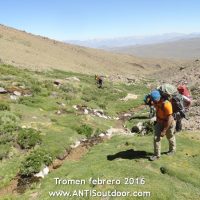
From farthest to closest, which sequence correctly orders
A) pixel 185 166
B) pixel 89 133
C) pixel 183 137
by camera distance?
pixel 89 133 → pixel 183 137 → pixel 185 166

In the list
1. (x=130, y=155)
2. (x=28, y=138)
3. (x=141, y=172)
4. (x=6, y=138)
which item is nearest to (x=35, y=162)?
(x=28, y=138)

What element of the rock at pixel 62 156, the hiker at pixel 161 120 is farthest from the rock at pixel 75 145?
the hiker at pixel 161 120

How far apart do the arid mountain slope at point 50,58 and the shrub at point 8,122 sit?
38.0 m

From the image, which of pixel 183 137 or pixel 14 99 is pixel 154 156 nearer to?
pixel 183 137

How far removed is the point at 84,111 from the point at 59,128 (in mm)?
7351

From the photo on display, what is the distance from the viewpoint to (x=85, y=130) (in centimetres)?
2439

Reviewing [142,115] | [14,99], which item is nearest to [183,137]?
[142,115]

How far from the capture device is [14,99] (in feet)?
98.6

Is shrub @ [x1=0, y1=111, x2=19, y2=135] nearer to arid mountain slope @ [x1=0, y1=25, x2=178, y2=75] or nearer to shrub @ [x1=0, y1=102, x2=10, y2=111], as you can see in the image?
shrub @ [x1=0, y1=102, x2=10, y2=111]

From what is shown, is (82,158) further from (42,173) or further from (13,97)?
(13,97)

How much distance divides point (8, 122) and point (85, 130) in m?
4.97

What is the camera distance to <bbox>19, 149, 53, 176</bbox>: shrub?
58.2ft

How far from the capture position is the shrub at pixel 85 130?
24.1 m

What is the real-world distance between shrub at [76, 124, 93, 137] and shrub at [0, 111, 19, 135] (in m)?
4.07
